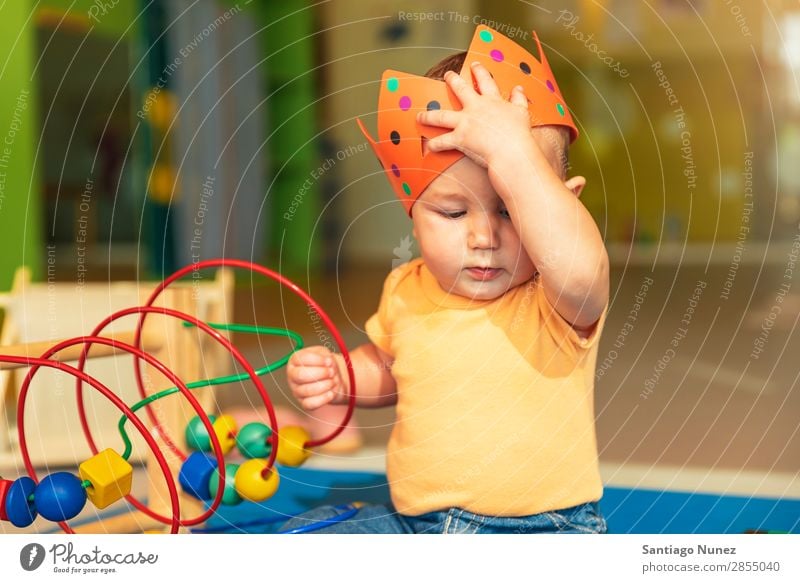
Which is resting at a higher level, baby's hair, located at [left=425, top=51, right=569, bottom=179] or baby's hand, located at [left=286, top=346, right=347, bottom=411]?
baby's hair, located at [left=425, top=51, right=569, bottom=179]

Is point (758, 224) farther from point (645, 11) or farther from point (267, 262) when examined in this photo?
point (267, 262)

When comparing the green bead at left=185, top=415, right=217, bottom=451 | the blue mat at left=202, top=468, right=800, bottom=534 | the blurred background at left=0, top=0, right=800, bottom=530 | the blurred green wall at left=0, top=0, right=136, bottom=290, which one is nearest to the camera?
the blue mat at left=202, top=468, right=800, bottom=534

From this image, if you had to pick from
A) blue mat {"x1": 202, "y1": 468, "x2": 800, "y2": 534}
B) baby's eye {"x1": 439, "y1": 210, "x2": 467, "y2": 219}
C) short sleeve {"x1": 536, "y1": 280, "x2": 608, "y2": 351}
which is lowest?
blue mat {"x1": 202, "y1": 468, "x2": 800, "y2": 534}

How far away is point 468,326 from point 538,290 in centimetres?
9

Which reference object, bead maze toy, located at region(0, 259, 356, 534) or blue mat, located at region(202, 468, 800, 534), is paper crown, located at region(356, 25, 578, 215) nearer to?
bead maze toy, located at region(0, 259, 356, 534)

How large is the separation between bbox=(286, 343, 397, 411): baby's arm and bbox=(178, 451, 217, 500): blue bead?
19 cm

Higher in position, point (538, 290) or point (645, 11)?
point (645, 11)

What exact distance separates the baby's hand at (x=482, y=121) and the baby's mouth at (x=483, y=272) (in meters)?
0.12

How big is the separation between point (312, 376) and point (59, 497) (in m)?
0.30

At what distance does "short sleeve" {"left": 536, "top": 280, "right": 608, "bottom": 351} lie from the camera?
0.93 m

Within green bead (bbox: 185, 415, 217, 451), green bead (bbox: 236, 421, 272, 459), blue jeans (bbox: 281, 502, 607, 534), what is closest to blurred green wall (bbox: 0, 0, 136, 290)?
green bead (bbox: 185, 415, 217, 451)

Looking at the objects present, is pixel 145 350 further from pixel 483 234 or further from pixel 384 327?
pixel 483 234
